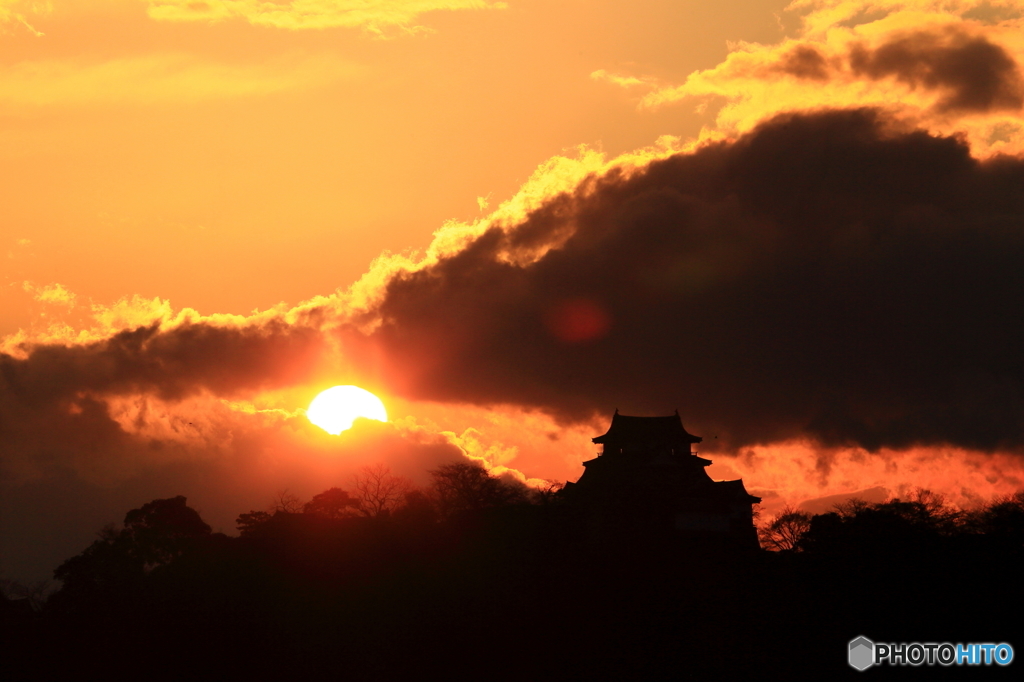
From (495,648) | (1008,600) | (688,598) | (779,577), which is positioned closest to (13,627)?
(495,648)

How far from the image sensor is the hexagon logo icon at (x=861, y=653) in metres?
59.1

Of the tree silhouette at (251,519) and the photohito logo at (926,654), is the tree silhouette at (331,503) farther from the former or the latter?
the photohito logo at (926,654)

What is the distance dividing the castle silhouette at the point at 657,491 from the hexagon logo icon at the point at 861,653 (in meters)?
23.8

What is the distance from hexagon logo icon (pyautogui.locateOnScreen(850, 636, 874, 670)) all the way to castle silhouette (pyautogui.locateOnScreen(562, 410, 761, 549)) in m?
23.8

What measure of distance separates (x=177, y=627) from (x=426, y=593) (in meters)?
16.1

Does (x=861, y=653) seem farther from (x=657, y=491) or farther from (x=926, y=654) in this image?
(x=657, y=491)

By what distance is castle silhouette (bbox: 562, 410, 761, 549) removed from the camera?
8712 cm

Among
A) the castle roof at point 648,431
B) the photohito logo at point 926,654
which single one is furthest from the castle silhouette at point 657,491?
the photohito logo at point 926,654

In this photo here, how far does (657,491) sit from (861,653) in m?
31.5

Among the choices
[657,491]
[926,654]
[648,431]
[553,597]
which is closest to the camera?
[926,654]

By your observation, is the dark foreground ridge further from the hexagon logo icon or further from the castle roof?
the castle roof

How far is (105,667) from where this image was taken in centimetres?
6806

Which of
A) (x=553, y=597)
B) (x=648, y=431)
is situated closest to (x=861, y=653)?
(x=553, y=597)

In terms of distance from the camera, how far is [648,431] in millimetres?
102312
